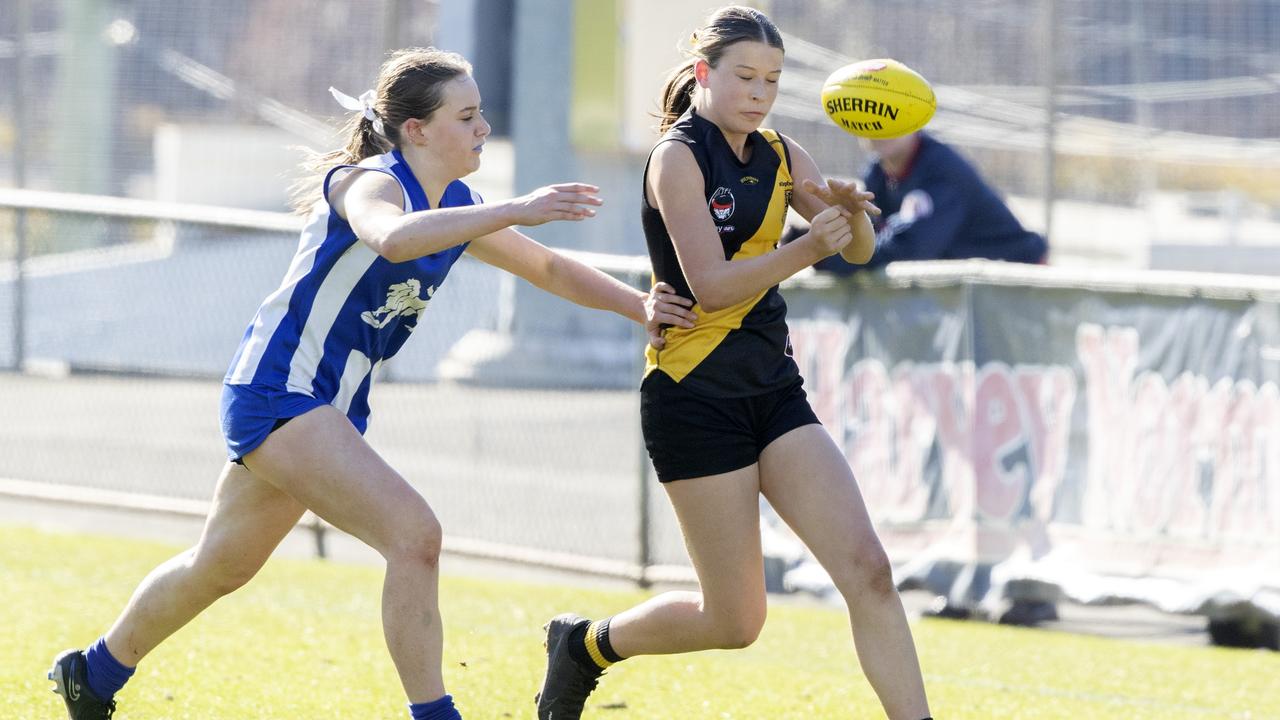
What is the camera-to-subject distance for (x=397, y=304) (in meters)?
4.63

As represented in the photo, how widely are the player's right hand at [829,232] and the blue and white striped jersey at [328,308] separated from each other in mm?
950

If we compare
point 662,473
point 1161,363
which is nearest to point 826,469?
point 662,473

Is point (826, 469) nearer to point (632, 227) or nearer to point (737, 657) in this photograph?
point (737, 657)

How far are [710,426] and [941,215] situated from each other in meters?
4.00

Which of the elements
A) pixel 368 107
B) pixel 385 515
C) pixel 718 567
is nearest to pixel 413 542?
pixel 385 515

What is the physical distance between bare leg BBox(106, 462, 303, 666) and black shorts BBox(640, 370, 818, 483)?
3.41ft

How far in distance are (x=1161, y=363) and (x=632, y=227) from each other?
31.2 ft

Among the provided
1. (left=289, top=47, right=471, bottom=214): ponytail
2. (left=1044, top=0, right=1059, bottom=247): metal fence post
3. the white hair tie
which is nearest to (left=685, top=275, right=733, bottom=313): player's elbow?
(left=289, top=47, right=471, bottom=214): ponytail

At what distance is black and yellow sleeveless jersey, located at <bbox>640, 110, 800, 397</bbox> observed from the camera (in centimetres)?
460

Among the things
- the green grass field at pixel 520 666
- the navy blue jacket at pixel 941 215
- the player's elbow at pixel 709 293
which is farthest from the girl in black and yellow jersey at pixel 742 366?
the navy blue jacket at pixel 941 215

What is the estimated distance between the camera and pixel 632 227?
53.7 ft

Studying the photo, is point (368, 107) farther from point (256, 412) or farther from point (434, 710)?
point (434, 710)

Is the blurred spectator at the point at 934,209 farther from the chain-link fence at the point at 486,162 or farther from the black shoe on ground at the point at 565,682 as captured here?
the black shoe on ground at the point at 565,682

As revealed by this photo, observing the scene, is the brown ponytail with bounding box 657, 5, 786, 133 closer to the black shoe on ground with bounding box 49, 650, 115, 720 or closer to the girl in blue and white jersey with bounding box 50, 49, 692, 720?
the girl in blue and white jersey with bounding box 50, 49, 692, 720
